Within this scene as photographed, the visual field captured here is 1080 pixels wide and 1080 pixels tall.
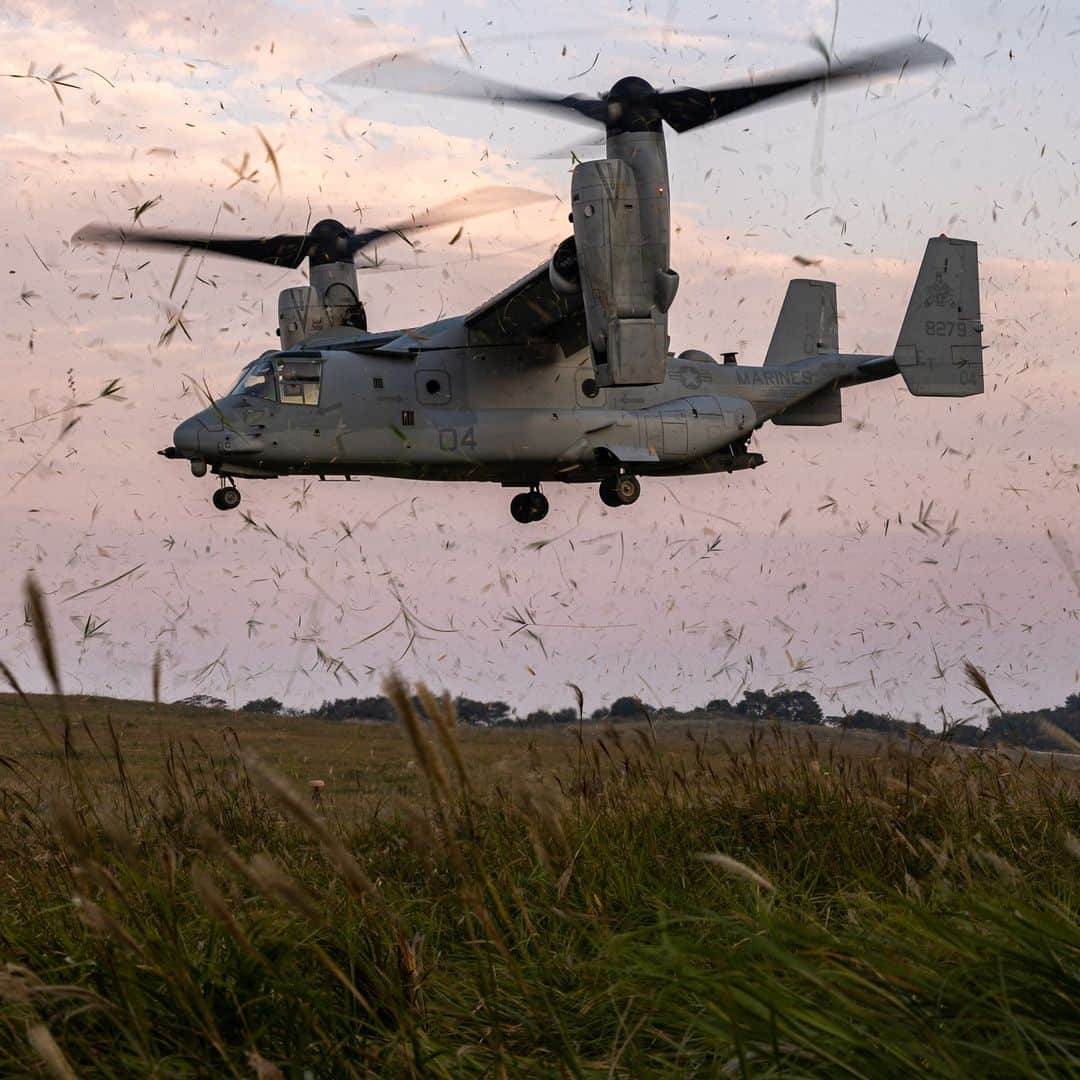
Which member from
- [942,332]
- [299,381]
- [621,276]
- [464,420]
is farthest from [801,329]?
[299,381]

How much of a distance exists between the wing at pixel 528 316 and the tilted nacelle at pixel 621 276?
212 centimetres

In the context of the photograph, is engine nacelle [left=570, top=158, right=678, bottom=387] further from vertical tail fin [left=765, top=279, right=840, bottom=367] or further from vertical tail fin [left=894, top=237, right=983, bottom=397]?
vertical tail fin [left=765, top=279, right=840, bottom=367]

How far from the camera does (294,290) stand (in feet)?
69.1

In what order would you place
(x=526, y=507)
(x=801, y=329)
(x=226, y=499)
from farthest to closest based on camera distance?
1. (x=801, y=329)
2. (x=526, y=507)
3. (x=226, y=499)

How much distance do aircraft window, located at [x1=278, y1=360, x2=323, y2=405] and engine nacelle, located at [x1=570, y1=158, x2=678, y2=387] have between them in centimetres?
409

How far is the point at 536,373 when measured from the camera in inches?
725

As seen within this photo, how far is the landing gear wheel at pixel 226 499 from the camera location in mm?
16594

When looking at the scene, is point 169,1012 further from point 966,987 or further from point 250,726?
point 250,726

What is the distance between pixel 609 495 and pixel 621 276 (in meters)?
4.30

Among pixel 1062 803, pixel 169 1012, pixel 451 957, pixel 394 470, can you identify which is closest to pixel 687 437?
pixel 394 470

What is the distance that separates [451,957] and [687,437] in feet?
53.1

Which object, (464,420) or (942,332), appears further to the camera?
(942,332)

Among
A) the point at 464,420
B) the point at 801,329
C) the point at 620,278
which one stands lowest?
the point at 464,420

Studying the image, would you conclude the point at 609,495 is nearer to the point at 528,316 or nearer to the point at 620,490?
the point at 620,490
